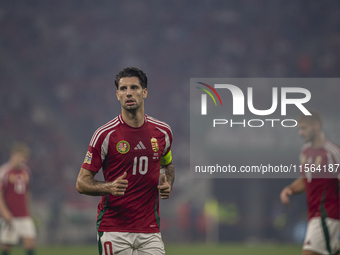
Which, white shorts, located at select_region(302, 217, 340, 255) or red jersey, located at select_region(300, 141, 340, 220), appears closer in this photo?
white shorts, located at select_region(302, 217, 340, 255)

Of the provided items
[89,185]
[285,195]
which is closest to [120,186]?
[89,185]

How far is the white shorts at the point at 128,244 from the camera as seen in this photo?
4152mm

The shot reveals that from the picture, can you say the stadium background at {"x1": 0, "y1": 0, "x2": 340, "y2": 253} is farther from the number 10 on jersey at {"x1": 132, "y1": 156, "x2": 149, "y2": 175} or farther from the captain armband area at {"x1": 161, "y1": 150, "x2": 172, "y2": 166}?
the number 10 on jersey at {"x1": 132, "y1": 156, "x2": 149, "y2": 175}

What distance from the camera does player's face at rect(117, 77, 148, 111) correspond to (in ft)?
14.0

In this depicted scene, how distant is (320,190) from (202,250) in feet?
30.7

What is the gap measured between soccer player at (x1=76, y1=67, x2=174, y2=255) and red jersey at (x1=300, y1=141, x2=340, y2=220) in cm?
246

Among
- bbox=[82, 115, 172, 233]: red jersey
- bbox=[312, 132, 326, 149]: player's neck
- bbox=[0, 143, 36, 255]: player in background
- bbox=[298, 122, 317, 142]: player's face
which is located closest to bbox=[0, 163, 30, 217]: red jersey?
bbox=[0, 143, 36, 255]: player in background

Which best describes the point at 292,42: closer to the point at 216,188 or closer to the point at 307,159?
the point at 216,188

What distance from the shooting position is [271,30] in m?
25.2

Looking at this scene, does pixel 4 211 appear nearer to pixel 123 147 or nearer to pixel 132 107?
pixel 123 147

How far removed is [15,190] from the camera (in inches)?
386

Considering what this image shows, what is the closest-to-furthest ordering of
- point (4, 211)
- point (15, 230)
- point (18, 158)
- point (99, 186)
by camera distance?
point (99, 186)
point (4, 211)
point (18, 158)
point (15, 230)

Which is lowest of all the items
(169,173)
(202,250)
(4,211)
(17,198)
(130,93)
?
(202,250)

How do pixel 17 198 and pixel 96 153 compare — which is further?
pixel 17 198
